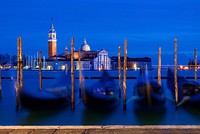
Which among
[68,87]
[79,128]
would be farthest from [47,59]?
[79,128]

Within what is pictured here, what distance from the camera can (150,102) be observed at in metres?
13.9

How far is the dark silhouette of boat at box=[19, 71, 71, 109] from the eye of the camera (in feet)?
44.1

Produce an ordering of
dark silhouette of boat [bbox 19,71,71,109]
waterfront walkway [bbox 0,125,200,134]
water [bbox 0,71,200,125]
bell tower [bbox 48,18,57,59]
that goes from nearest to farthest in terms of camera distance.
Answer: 1. waterfront walkway [bbox 0,125,200,134]
2. water [bbox 0,71,200,125]
3. dark silhouette of boat [bbox 19,71,71,109]
4. bell tower [bbox 48,18,57,59]

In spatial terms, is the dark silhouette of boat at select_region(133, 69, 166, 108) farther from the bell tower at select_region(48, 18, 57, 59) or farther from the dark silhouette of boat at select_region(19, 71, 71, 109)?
the bell tower at select_region(48, 18, 57, 59)

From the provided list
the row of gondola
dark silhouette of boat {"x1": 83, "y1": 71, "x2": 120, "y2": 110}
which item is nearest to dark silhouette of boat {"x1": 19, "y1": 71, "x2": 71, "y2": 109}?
the row of gondola

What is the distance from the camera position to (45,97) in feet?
45.4

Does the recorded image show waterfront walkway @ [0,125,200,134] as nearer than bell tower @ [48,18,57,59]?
Yes

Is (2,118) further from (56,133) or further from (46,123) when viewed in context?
(56,133)

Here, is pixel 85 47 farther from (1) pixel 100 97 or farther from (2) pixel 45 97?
(2) pixel 45 97

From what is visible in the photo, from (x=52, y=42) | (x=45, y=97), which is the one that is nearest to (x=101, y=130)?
(x=45, y=97)

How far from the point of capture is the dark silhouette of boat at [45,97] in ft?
44.1

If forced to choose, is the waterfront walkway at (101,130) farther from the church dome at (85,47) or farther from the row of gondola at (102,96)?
the church dome at (85,47)

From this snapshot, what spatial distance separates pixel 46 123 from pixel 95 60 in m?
78.2

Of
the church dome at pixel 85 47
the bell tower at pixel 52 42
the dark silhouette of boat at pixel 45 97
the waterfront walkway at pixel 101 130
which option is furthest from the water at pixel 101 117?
the bell tower at pixel 52 42
